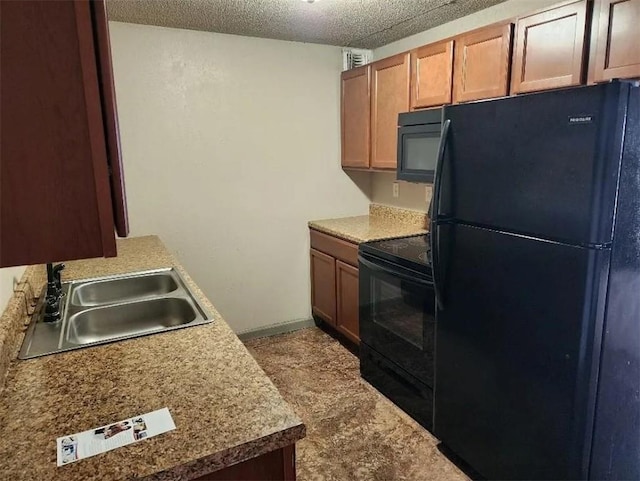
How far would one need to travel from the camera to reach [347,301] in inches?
123

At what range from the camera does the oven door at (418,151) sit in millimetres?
2383

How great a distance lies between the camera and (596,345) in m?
1.44

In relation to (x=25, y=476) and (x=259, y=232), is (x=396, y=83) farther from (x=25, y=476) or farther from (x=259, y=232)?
(x=25, y=476)

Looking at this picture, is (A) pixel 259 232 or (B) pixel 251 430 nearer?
(B) pixel 251 430

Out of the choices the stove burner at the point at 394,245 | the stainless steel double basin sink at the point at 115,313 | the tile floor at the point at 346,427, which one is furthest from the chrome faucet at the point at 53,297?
the stove burner at the point at 394,245

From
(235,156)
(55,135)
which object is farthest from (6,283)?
(235,156)

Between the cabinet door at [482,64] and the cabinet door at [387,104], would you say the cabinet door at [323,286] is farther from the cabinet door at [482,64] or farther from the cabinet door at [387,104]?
the cabinet door at [482,64]

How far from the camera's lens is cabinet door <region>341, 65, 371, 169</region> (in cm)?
314

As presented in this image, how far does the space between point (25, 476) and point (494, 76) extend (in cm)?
234

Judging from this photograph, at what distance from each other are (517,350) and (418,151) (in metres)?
1.29

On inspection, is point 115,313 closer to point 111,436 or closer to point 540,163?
point 111,436

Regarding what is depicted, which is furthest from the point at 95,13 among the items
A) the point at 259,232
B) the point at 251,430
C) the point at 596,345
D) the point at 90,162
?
the point at 259,232

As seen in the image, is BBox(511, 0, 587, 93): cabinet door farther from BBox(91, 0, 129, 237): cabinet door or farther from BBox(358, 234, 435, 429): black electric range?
BBox(91, 0, 129, 237): cabinet door

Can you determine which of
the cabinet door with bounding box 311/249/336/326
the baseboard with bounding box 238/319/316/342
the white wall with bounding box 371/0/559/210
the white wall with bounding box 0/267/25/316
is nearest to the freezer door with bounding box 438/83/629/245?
the white wall with bounding box 371/0/559/210
